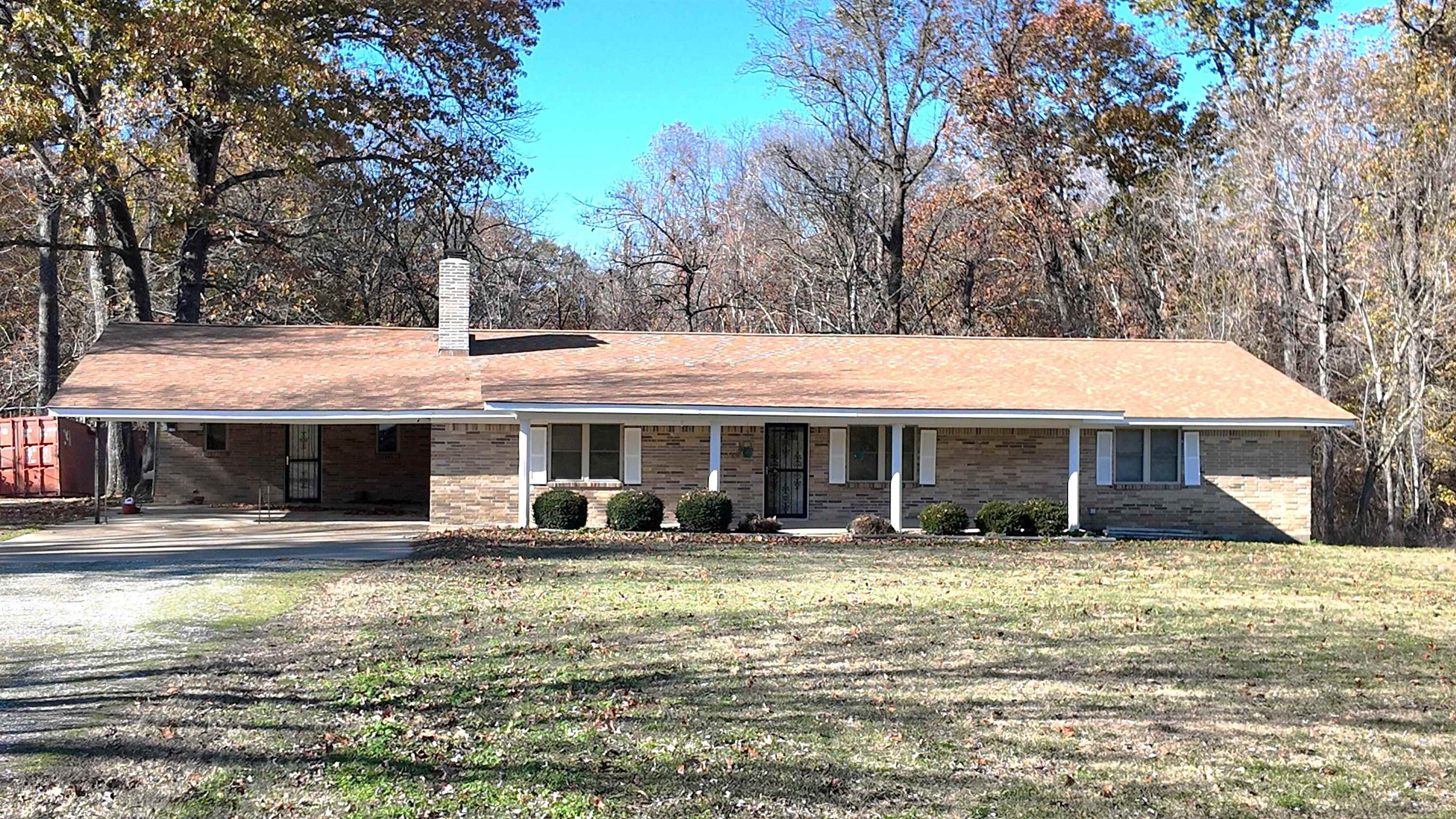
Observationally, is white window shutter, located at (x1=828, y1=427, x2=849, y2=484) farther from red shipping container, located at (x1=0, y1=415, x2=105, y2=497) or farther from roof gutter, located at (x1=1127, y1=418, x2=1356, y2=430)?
red shipping container, located at (x1=0, y1=415, x2=105, y2=497)

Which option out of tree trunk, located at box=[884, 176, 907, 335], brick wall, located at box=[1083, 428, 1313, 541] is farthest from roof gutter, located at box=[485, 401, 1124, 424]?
tree trunk, located at box=[884, 176, 907, 335]

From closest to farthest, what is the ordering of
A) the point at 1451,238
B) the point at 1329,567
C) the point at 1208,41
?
the point at 1329,567 → the point at 1451,238 → the point at 1208,41

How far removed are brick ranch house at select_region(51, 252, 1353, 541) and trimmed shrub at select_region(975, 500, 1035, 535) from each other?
3.37ft

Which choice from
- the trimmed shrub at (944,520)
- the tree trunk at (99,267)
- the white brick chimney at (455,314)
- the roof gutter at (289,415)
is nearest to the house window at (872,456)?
the trimmed shrub at (944,520)

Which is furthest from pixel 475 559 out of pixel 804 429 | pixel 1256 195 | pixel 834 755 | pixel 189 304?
pixel 1256 195

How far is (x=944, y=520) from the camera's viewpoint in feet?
70.8

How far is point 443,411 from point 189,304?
37.3ft

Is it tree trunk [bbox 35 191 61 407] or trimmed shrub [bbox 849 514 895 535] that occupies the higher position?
tree trunk [bbox 35 191 61 407]

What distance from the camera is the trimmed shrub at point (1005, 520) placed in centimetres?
2164

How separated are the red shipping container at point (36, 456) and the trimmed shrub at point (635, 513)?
13.6 meters

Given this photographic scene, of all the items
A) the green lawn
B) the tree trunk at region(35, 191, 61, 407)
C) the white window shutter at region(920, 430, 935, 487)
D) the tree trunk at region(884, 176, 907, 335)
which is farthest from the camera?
the tree trunk at region(884, 176, 907, 335)

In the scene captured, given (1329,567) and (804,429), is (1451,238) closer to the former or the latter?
(1329,567)

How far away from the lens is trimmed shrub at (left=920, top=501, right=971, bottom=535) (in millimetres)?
21578

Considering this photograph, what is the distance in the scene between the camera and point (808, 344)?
89.5 feet
